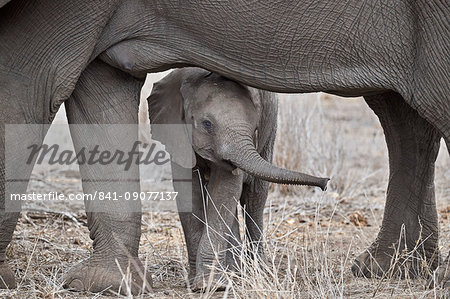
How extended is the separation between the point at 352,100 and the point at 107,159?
8.99m

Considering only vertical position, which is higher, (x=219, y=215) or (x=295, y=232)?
(x=219, y=215)

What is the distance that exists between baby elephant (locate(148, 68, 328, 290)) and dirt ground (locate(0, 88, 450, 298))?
18 cm

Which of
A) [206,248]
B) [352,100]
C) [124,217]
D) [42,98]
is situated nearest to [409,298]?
[206,248]

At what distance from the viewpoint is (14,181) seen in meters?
4.56

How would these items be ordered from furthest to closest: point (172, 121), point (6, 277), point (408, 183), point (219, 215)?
point (408, 183) < point (172, 121) < point (219, 215) < point (6, 277)

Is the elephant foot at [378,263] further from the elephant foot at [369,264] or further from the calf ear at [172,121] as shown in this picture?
the calf ear at [172,121]

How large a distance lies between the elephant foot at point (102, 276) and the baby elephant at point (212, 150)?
0.88 ft

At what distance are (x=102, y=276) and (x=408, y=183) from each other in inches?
66.4

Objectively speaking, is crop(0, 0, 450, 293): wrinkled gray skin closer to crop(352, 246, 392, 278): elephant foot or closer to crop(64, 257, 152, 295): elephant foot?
crop(64, 257, 152, 295): elephant foot

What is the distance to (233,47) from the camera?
4.39m

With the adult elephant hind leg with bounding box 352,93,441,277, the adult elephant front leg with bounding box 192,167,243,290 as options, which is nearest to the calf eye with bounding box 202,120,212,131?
the adult elephant front leg with bounding box 192,167,243,290

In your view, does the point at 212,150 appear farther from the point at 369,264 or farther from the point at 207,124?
the point at 369,264

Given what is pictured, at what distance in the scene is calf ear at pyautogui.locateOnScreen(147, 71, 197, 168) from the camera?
4.86m

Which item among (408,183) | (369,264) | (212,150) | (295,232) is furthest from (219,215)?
(295,232)
